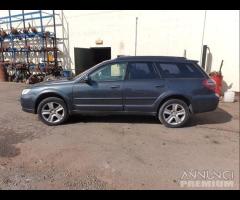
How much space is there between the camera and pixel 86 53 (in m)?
12.3

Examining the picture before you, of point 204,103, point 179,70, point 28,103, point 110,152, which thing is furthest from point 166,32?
point 110,152

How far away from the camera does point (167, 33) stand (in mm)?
10242

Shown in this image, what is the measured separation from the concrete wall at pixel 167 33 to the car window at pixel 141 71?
16.6ft

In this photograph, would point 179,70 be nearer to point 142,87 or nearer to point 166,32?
point 142,87

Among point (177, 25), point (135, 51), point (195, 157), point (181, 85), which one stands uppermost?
point (177, 25)

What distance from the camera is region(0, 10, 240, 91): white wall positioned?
30.7ft

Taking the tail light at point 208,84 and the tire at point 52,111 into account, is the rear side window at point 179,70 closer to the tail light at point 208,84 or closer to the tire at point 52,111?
the tail light at point 208,84

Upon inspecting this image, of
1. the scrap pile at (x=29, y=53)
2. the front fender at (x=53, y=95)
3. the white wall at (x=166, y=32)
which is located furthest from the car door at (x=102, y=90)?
the scrap pile at (x=29, y=53)

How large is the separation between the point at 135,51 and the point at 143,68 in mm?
5614

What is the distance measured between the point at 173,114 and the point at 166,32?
5707 mm

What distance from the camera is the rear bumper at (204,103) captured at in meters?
5.48

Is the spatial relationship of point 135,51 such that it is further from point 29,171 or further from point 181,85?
point 29,171

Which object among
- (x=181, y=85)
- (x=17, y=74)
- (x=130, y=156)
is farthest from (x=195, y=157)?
(x=17, y=74)

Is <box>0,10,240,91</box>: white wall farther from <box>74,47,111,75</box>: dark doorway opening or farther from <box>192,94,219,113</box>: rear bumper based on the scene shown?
<box>192,94,219,113</box>: rear bumper
